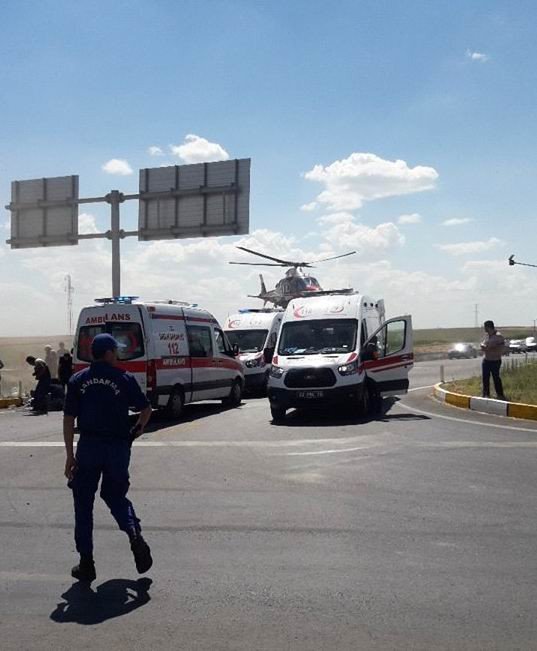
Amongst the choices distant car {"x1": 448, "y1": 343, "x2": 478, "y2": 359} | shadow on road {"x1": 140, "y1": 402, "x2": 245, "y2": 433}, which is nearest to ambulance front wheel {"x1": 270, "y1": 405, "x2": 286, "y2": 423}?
shadow on road {"x1": 140, "y1": 402, "x2": 245, "y2": 433}

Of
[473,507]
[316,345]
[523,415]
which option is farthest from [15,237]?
[473,507]

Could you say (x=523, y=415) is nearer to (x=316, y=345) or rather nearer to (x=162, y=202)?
(x=316, y=345)

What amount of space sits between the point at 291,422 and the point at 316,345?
73.9 inches

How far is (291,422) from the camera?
1577 centimetres

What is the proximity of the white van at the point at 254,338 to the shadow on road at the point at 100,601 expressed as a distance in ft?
58.2

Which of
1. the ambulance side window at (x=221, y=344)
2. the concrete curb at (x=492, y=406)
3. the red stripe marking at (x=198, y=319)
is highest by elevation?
the red stripe marking at (x=198, y=319)

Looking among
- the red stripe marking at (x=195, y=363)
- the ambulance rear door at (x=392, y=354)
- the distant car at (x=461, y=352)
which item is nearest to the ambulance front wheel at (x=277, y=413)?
the ambulance rear door at (x=392, y=354)

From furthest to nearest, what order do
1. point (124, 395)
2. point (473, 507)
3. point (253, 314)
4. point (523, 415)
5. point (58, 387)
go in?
point (253, 314)
point (58, 387)
point (523, 415)
point (473, 507)
point (124, 395)

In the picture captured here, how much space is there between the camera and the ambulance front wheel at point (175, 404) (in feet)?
55.0

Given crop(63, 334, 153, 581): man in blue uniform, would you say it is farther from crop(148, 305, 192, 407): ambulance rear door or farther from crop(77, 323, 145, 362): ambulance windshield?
crop(148, 305, 192, 407): ambulance rear door

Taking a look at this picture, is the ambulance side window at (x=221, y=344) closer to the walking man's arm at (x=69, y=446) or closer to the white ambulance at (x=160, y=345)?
the white ambulance at (x=160, y=345)

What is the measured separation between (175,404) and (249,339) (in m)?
7.75

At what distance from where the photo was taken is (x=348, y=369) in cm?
1571

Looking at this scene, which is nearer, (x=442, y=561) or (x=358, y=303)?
(x=442, y=561)
